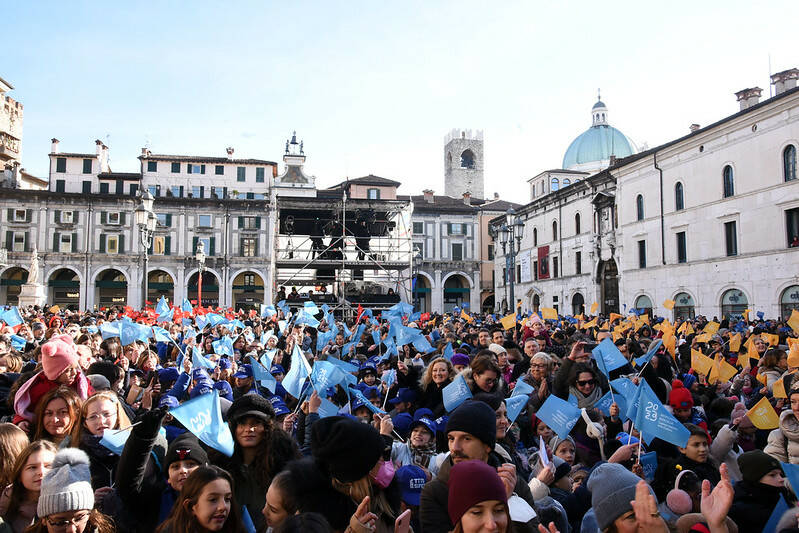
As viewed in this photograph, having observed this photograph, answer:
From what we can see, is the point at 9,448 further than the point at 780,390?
No

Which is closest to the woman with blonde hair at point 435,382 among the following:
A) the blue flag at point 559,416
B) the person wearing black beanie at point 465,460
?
the blue flag at point 559,416

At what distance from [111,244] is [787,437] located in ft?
175

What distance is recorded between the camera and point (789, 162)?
2733 centimetres

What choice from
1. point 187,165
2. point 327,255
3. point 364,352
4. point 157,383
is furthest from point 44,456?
point 187,165

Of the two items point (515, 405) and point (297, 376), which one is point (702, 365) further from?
point (297, 376)

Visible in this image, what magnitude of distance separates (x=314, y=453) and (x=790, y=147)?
31031 mm

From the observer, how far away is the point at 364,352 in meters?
12.1

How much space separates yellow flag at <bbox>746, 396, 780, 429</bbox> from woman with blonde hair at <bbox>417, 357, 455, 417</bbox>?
2.82 metres

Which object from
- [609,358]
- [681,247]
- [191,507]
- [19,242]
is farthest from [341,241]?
[191,507]

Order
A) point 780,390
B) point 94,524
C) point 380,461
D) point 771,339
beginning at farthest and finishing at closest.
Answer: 1. point 771,339
2. point 780,390
3. point 380,461
4. point 94,524

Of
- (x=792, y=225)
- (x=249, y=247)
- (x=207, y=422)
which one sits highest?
(x=249, y=247)

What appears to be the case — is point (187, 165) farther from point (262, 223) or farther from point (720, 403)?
point (720, 403)

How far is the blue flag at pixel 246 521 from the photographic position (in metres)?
3.27

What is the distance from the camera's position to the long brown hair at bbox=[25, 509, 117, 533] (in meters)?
2.99
